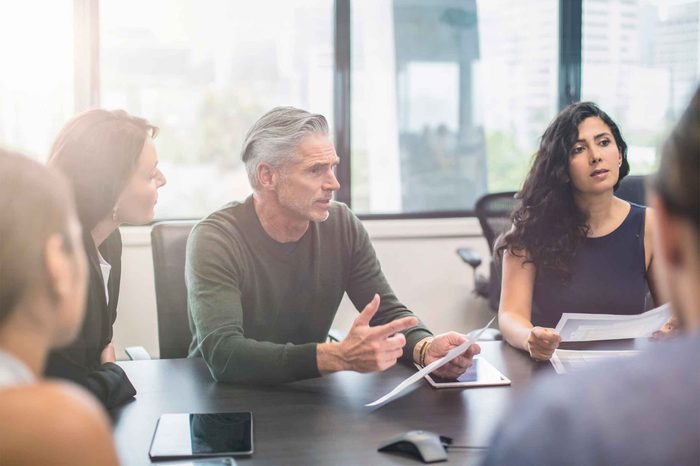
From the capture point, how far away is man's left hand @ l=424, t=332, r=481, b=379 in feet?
5.89

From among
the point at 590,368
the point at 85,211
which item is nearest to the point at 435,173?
the point at 85,211

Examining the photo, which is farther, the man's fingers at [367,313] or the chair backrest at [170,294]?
the chair backrest at [170,294]

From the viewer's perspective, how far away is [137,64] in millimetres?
3863

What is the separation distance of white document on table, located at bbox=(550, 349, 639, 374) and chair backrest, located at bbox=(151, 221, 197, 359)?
1002 mm

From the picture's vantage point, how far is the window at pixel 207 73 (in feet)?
12.6

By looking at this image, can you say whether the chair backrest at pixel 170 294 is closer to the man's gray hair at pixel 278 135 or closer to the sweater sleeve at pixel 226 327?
the sweater sleeve at pixel 226 327

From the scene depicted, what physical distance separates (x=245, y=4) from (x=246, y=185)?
2.79 feet

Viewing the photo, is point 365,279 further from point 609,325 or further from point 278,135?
point 609,325

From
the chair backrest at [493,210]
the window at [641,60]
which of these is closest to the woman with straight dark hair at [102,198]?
the chair backrest at [493,210]

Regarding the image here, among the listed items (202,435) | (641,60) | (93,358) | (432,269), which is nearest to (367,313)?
(202,435)

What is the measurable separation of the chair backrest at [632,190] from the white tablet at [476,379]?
3.80 feet

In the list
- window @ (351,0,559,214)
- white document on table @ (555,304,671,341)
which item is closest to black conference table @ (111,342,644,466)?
white document on table @ (555,304,671,341)

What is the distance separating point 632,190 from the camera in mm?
2812

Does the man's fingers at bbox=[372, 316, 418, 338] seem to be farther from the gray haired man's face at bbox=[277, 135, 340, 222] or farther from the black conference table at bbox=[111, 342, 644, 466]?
the gray haired man's face at bbox=[277, 135, 340, 222]
